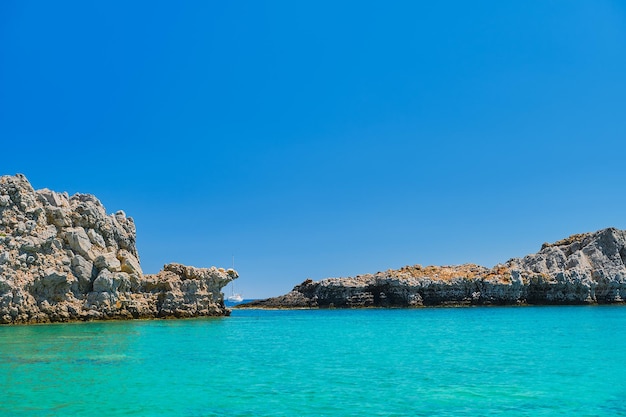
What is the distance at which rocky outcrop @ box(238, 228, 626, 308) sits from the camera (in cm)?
9962

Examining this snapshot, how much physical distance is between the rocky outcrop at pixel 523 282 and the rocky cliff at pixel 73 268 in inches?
2296

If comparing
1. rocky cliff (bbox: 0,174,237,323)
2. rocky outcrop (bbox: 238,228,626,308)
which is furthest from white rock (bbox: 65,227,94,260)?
rocky outcrop (bbox: 238,228,626,308)

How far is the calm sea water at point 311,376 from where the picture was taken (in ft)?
52.9

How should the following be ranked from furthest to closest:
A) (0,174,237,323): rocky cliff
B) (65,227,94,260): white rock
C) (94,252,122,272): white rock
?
(94,252,122,272): white rock, (65,227,94,260): white rock, (0,174,237,323): rocky cliff

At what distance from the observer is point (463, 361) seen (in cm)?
2545

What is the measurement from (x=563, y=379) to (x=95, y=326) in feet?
118

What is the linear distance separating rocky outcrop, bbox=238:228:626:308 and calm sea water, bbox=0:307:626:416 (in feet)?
217

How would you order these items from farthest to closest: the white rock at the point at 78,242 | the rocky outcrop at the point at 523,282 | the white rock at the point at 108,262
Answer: the rocky outcrop at the point at 523,282 → the white rock at the point at 108,262 → the white rock at the point at 78,242

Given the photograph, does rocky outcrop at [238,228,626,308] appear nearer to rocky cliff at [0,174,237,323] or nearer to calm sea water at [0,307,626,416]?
rocky cliff at [0,174,237,323]

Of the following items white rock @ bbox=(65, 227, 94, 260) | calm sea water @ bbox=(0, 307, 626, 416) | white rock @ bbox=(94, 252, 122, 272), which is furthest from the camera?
white rock @ bbox=(94, 252, 122, 272)

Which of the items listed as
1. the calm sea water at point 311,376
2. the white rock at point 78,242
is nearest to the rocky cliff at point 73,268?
the white rock at point 78,242

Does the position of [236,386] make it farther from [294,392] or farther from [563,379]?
[563,379]

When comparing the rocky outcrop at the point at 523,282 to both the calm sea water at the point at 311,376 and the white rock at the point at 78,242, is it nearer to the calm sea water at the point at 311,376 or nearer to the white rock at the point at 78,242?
the calm sea water at the point at 311,376

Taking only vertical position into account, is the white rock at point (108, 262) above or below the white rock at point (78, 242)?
below
